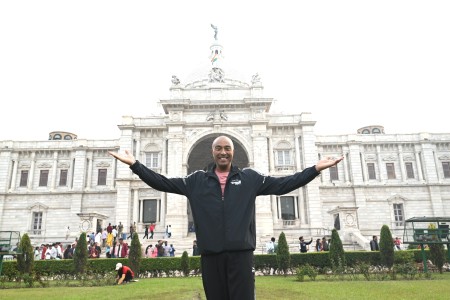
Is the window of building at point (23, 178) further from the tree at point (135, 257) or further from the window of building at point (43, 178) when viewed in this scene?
the tree at point (135, 257)

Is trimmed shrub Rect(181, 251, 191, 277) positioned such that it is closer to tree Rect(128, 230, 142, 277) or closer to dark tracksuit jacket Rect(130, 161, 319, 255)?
tree Rect(128, 230, 142, 277)

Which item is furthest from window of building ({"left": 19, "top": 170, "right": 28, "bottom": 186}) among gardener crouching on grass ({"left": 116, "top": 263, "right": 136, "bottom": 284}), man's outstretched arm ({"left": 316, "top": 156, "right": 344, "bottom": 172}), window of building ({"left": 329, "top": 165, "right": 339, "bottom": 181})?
man's outstretched arm ({"left": 316, "top": 156, "right": 344, "bottom": 172})

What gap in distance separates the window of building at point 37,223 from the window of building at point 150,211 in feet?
40.7

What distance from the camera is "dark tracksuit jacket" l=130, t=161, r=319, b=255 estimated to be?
3670mm

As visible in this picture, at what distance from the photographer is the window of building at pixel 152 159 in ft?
122

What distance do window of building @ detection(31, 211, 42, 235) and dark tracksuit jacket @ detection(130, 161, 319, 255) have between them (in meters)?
40.8

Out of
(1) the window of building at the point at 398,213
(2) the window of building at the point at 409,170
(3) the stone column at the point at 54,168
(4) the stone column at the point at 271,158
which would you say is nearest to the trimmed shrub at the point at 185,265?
(4) the stone column at the point at 271,158

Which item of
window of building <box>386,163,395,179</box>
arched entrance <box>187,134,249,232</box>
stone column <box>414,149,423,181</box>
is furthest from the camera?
window of building <box>386,163,395,179</box>

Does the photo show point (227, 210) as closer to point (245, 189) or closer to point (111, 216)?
point (245, 189)

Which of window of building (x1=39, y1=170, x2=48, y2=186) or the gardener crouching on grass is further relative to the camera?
window of building (x1=39, y1=170, x2=48, y2=186)

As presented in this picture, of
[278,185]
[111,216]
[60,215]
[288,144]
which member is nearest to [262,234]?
[288,144]

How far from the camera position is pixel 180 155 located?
35281 mm

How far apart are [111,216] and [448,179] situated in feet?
120

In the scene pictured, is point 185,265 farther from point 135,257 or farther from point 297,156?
point 297,156
